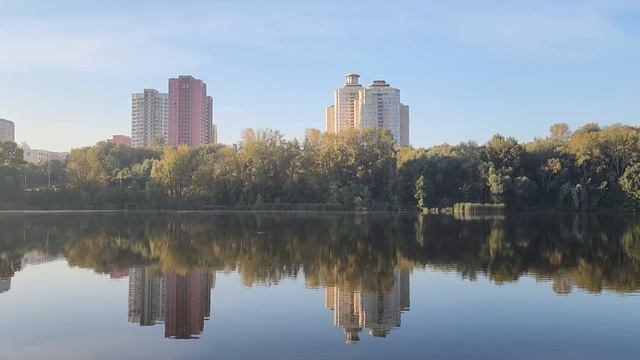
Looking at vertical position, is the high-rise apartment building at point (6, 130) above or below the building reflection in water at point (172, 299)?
above

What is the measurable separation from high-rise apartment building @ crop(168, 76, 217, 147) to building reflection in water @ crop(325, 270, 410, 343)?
406 ft

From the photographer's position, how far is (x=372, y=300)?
14.1 metres

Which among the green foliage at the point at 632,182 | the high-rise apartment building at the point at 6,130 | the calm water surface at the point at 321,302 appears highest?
the high-rise apartment building at the point at 6,130

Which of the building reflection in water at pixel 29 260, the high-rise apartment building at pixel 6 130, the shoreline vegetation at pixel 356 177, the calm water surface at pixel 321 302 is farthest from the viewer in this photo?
the high-rise apartment building at pixel 6 130

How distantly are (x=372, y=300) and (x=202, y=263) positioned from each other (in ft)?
29.2

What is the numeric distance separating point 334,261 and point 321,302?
742 centimetres

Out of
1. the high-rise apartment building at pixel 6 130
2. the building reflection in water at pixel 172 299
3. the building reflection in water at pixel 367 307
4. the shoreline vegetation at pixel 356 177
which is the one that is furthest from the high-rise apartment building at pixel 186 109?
the building reflection in water at pixel 367 307

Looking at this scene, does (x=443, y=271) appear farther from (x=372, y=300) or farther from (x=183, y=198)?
(x=183, y=198)

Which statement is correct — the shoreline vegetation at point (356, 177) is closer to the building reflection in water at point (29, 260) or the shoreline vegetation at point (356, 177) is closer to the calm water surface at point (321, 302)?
the calm water surface at point (321, 302)

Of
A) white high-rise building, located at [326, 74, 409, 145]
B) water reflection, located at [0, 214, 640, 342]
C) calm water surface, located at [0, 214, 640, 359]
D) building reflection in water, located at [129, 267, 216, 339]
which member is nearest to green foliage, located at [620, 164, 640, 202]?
water reflection, located at [0, 214, 640, 342]

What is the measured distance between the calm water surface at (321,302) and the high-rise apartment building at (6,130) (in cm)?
14062

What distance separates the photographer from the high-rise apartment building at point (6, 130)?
150 metres

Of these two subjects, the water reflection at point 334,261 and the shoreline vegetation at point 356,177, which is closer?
the water reflection at point 334,261

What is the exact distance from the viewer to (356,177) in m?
77.4
